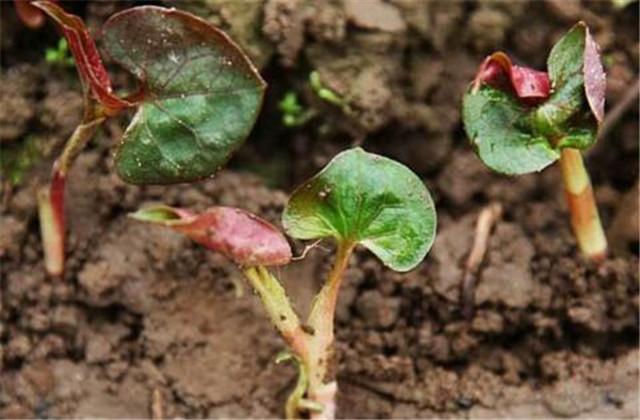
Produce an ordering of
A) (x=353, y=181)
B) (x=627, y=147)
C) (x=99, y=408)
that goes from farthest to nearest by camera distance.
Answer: (x=627, y=147) → (x=99, y=408) → (x=353, y=181)

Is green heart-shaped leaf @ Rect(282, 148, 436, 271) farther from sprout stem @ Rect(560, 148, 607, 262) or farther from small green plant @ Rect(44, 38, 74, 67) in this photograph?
small green plant @ Rect(44, 38, 74, 67)

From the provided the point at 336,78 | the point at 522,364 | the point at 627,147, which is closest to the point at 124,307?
the point at 336,78

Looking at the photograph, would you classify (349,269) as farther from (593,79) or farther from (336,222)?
(593,79)

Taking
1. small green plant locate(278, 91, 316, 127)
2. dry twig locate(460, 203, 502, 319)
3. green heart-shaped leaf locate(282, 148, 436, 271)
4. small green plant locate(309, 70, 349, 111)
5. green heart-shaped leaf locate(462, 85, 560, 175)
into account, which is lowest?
dry twig locate(460, 203, 502, 319)

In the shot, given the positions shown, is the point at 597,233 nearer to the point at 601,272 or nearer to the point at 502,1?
the point at 601,272

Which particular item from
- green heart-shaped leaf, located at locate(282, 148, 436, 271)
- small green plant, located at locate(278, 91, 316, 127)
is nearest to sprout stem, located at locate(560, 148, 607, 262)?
green heart-shaped leaf, located at locate(282, 148, 436, 271)

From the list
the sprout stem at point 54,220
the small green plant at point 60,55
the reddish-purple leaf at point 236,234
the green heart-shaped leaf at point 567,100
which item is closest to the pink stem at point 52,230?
the sprout stem at point 54,220

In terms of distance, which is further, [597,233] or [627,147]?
[627,147]
